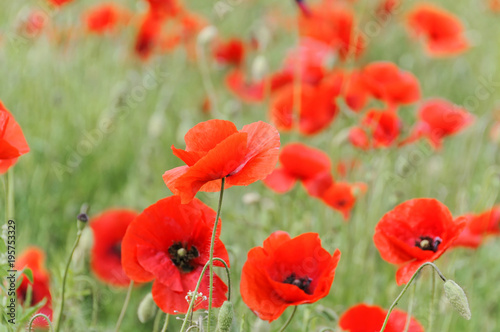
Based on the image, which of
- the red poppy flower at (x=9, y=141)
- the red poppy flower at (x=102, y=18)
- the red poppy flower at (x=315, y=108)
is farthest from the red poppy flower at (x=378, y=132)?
the red poppy flower at (x=102, y=18)

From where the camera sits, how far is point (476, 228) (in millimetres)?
1711

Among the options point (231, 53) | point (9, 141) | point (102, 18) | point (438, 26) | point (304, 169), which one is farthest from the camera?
point (231, 53)

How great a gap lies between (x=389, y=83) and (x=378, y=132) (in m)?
0.29

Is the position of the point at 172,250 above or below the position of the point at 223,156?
below

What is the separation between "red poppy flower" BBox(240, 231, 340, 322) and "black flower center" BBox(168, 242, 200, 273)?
0.13 metres

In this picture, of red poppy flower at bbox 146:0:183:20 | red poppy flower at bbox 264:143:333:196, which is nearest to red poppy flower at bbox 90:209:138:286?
red poppy flower at bbox 264:143:333:196

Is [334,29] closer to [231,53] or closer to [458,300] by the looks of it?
[231,53]

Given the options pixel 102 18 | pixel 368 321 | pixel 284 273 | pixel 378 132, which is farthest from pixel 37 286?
pixel 102 18

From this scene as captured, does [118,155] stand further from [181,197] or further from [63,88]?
[181,197]

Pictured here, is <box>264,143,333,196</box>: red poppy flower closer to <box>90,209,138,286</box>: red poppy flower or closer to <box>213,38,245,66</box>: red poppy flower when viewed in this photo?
<box>90,209,138,286</box>: red poppy flower

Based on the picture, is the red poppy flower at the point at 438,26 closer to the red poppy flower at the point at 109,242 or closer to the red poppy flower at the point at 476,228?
the red poppy flower at the point at 476,228

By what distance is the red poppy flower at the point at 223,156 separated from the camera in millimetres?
939

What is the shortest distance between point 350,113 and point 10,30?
177 cm

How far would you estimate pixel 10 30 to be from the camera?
3.01m
